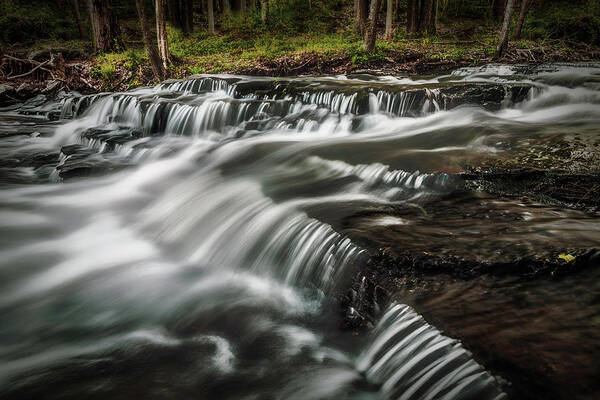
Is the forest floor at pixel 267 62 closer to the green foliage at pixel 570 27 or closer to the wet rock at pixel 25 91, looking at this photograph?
the wet rock at pixel 25 91

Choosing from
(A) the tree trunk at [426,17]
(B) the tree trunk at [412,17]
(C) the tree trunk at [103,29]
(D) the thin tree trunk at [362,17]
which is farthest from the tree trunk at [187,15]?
(A) the tree trunk at [426,17]

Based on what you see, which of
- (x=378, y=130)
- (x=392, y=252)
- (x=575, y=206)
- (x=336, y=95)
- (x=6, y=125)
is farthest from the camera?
(x=6, y=125)

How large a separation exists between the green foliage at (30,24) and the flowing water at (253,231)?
1425 centimetres

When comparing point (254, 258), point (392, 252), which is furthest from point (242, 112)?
point (392, 252)

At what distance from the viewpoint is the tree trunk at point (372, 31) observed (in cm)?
1311

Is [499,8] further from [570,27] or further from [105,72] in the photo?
[105,72]

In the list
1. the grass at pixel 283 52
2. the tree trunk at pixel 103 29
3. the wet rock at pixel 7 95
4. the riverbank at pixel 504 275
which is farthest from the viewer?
the tree trunk at pixel 103 29

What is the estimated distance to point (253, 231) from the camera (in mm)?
4480

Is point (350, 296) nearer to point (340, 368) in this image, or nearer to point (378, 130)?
point (340, 368)

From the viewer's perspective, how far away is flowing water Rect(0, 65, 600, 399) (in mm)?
2697

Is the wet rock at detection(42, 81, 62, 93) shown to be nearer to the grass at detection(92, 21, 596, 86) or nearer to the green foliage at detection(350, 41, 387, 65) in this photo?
the grass at detection(92, 21, 596, 86)

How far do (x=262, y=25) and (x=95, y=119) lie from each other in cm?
1335

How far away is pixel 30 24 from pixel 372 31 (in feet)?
→ 59.8

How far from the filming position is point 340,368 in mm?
2705
